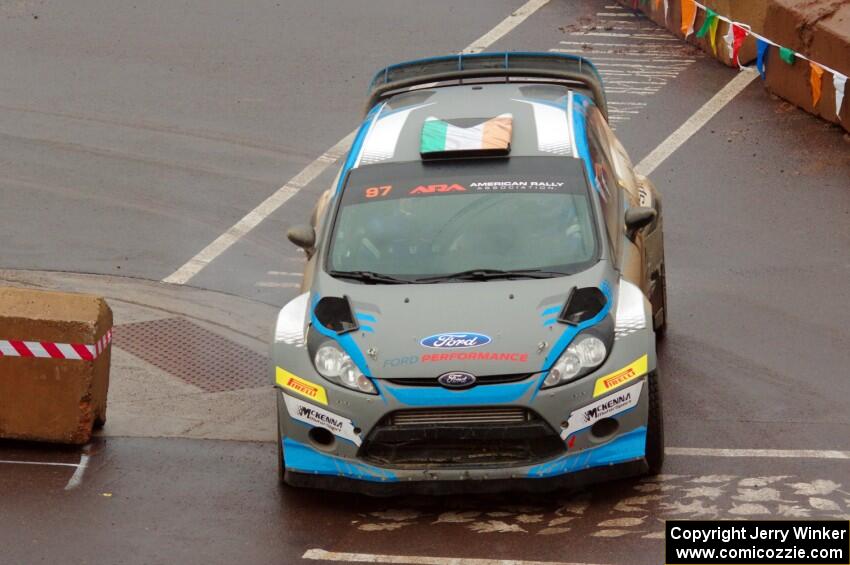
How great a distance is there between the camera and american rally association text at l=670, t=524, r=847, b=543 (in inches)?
348

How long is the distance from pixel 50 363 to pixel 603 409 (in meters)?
3.63

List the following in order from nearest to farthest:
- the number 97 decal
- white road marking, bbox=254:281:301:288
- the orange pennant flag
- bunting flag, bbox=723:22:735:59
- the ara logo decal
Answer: the ara logo decal, the number 97 decal, white road marking, bbox=254:281:301:288, the orange pennant flag, bunting flag, bbox=723:22:735:59

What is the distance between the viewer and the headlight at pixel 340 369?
9.19m

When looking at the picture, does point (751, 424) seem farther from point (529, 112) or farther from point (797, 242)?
point (797, 242)

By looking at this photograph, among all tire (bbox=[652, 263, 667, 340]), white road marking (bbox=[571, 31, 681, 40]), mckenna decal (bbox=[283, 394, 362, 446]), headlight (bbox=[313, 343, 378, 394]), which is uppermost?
headlight (bbox=[313, 343, 378, 394])

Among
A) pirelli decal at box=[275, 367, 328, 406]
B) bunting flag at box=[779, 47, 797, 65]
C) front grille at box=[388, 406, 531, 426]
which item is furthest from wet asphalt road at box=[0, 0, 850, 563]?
pirelli decal at box=[275, 367, 328, 406]

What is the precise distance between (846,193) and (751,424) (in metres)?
5.12

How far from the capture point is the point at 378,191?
10.7 meters

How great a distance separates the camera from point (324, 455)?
9359mm

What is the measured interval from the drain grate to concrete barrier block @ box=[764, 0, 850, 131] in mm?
7161

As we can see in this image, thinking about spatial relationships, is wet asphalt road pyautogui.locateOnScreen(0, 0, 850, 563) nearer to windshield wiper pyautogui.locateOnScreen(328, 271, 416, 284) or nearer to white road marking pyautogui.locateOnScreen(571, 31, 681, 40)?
white road marking pyautogui.locateOnScreen(571, 31, 681, 40)

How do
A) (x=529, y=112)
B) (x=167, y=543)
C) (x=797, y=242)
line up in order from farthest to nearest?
A: (x=797, y=242), (x=529, y=112), (x=167, y=543)

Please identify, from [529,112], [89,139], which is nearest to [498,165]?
[529,112]

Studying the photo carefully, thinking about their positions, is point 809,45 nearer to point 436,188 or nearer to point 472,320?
point 436,188
